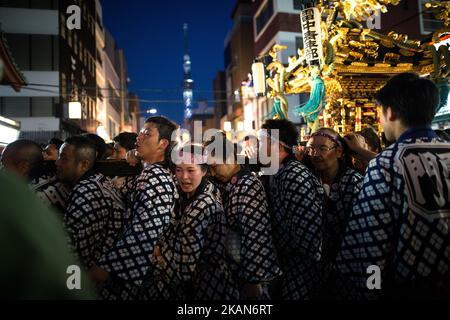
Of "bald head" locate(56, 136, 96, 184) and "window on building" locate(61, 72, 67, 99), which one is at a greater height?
"window on building" locate(61, 72, 67, 99)

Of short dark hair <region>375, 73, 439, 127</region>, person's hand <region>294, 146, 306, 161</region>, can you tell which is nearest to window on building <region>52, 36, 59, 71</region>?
person's hand <region>294, 146, 306, 161</region>

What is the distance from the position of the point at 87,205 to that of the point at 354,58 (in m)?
7.49

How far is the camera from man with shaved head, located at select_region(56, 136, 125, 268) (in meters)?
2.86

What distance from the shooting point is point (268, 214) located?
3236 millimetres

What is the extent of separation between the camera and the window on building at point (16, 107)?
2342 centimetres

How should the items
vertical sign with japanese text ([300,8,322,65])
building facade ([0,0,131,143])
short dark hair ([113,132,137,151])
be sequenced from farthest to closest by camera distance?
building facade ([0,0,131,143]) → vertical sign with japanese text ([300,8,322,65]) → short dark hair ([113,132,137,151])

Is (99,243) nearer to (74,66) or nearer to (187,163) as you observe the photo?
(187,163)

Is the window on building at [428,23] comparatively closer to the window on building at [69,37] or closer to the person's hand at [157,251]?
the person's hand at [157,251]

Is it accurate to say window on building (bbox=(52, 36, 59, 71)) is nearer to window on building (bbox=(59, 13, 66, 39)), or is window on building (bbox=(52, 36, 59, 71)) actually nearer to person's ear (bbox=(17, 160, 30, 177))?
window on building (bbox=(59, 13, 66, 39))

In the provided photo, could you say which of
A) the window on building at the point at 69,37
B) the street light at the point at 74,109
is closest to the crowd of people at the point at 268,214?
the street light at the point at 74,109

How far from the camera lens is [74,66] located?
2784 cm

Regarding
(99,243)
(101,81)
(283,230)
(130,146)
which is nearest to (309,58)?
(130,146)

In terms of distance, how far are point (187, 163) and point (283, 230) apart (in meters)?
1.15

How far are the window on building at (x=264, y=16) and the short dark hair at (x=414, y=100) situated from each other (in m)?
28.6
